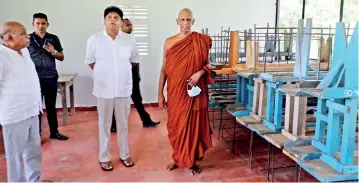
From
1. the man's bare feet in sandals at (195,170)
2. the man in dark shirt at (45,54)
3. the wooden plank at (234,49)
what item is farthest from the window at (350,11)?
the man in dark shirt at (45,54)

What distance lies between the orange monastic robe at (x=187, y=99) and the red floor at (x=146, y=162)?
0.76 feet

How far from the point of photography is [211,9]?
5.71 meters

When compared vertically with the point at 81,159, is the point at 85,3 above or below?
above

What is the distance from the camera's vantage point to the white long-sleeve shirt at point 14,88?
2.34 meters

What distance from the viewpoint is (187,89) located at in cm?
292

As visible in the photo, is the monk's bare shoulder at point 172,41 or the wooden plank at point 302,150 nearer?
the wooden plank at point 302,150

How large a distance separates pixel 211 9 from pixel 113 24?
3.13 metres

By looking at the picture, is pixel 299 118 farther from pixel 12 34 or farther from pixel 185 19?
pixel 12 34

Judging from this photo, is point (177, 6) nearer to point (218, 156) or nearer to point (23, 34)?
point (218, 156)

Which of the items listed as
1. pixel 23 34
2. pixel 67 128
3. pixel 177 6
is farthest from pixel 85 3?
pixel 23 34

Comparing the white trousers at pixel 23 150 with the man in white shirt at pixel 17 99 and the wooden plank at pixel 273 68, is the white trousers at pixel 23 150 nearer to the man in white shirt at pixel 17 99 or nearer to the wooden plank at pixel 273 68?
the man in white shirt at pixel 17 99

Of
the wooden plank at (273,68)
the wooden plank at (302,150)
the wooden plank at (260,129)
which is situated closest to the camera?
the wooden plank at (302,150)

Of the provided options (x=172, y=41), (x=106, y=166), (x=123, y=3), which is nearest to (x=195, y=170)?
(x=106, y=166)

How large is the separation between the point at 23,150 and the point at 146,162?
1160 mm
